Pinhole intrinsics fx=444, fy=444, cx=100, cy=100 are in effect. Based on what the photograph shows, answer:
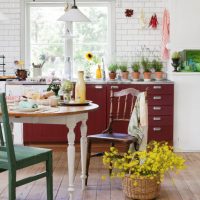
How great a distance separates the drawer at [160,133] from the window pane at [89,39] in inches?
63.6

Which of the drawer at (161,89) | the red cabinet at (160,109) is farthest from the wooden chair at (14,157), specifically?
the drawer at (161,89)

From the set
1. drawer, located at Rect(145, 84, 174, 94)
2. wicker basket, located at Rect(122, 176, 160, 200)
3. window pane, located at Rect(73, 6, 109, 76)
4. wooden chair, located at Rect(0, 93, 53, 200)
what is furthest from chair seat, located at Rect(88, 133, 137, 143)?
window pane, located at Rect(73, 6, 109, 76)

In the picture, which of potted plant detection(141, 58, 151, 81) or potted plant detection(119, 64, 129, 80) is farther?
potted plant detection(119, 64, 129, 80)

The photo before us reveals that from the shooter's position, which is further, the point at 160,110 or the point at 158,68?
the point at 158,68

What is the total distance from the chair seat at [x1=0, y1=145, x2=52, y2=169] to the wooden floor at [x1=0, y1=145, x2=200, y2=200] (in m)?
0.66

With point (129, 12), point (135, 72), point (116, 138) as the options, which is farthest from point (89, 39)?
point (116, 138)

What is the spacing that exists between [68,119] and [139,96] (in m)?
1.07

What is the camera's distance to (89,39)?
7156 mm

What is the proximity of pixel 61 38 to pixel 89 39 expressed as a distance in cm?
45

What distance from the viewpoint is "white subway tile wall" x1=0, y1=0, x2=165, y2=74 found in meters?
Result: 6.91

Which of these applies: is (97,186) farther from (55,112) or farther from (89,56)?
(89,56)

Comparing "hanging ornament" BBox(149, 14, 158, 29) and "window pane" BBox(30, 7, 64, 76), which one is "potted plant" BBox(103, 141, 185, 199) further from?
"window pane" BBox(30, 7, 64, 76)

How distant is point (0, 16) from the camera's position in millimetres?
6582

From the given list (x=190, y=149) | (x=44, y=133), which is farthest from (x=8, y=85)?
(x=190, y=149)
